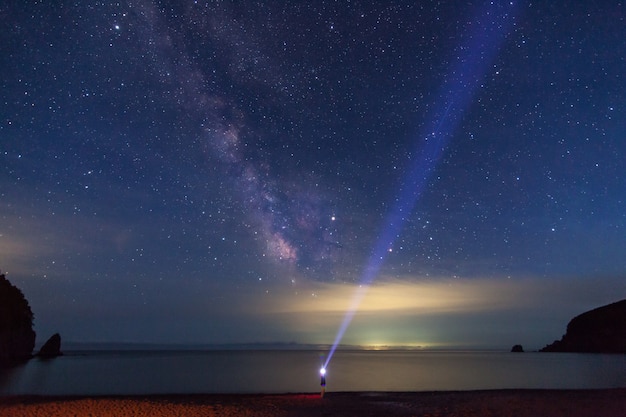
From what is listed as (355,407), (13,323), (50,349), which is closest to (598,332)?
(50,349)

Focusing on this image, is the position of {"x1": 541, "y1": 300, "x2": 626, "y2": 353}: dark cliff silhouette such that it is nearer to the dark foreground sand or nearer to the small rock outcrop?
the dark foreground sand

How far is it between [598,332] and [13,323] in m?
163

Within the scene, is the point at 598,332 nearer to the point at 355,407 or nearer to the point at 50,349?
the point at 50,349

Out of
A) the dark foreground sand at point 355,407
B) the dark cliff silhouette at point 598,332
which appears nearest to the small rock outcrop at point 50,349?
the dark foreground sand at point 355,407

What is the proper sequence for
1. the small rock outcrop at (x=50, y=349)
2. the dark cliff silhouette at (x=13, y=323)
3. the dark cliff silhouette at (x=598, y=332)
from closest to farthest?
1. the dark cliff silhouette at (x=13, y=323)
2. the small rock outcrop at (x=50, y=349)
3. the dark cliff silhouette at (x=598, y=332)

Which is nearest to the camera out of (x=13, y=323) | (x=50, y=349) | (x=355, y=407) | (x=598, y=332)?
(x=355, y=407)

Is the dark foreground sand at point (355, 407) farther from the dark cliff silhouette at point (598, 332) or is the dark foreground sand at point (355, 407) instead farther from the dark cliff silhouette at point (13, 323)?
the dark cliff silhouette at point (598, 332)

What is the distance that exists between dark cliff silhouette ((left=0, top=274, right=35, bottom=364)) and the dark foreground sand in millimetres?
64340

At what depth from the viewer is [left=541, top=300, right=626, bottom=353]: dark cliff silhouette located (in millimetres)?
151500

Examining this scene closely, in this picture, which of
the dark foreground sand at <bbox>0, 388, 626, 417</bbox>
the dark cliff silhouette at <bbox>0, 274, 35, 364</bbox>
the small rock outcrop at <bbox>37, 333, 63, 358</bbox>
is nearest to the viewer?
the dark foreground sand at <bbox>0, 388, 626, 417</bbox>

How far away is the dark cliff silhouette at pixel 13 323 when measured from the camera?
79.2 m

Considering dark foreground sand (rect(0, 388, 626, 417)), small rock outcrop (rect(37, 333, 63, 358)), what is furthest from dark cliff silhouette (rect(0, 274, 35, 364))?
dark foreground sand (rect(0, 388, 626, 417))

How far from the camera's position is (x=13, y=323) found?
273ft

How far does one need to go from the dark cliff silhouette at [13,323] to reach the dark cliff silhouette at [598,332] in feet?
515
